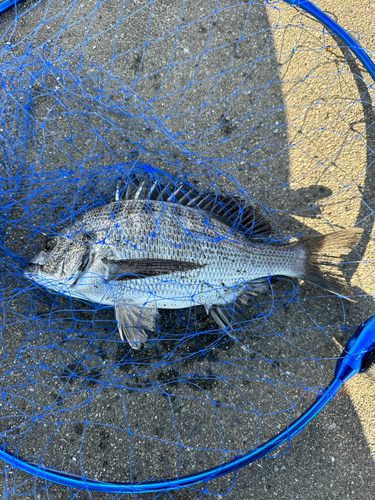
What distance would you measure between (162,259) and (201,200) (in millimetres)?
Answer: 500

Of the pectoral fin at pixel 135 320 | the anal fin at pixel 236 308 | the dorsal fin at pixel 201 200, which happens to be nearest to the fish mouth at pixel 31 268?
the pectoral fin at pixel 135 320

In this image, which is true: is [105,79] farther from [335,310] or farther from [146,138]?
[335,310]

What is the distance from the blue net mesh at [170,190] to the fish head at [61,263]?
104 millimetres

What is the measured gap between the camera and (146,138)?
2139 mm

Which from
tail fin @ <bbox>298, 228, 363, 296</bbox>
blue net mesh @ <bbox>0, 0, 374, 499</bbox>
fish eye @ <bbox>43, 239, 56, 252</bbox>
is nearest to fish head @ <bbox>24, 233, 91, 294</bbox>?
fish eye @ <bbox>43, 239, 56, 252</bbox>

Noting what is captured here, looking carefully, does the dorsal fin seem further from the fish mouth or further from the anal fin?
the fish mouth

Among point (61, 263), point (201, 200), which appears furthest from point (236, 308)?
point (61, 263)

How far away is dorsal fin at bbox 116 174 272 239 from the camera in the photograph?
195cm

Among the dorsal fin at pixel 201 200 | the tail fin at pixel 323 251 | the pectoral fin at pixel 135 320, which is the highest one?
the dorsal fin at pixel 201 200

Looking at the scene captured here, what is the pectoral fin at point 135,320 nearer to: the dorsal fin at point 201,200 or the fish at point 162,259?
the fish at point 162,259

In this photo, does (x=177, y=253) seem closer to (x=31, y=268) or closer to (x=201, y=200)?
(x=201, y=200)

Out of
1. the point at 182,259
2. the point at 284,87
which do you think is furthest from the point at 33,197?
the point at 284,87

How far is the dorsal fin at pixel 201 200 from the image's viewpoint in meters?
1.95

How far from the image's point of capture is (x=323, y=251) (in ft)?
6.23
